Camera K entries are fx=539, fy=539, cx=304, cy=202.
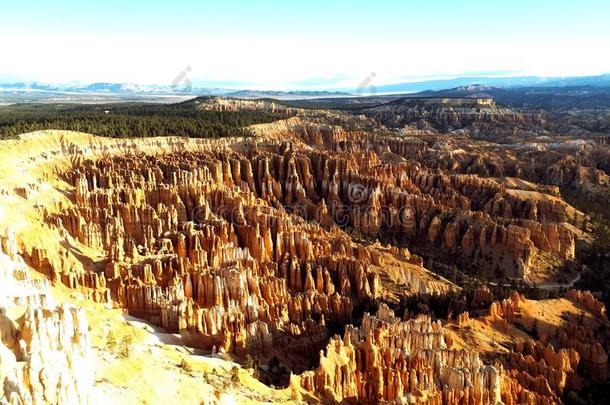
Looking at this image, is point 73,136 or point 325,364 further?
point 73,136

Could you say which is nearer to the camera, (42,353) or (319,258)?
(42,353)

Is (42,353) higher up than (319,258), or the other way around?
(42,353)

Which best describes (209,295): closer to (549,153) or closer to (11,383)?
(11,383)

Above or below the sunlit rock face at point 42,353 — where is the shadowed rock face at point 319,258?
below

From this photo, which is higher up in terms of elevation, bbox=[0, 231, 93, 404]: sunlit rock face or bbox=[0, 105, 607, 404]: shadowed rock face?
bbox=[0, 231, 93, 404]: sunlit rock face

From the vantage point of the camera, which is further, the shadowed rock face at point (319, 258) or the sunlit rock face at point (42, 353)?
the shadowed rock face at point (319, 258)

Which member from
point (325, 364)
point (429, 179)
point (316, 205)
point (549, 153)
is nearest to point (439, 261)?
point (316, 205)

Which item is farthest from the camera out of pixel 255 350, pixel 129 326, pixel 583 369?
pixel 583 369

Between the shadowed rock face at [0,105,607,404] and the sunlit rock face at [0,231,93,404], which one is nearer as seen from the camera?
the sunlit rock face at [0,231,93,404]
